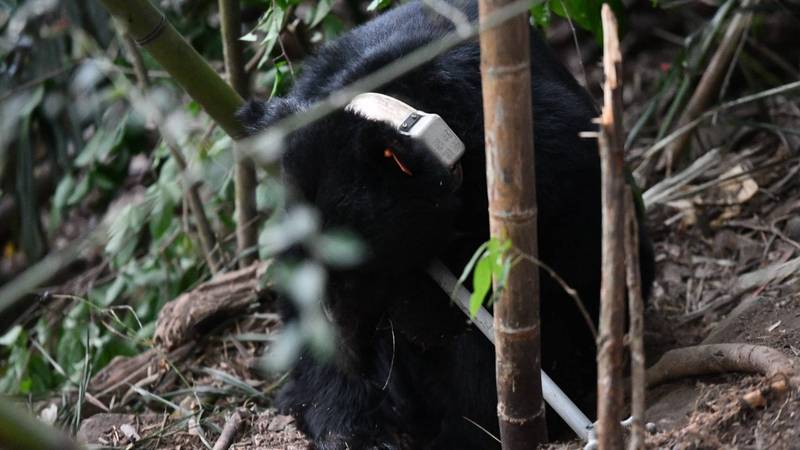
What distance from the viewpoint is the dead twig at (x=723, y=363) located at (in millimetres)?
2279

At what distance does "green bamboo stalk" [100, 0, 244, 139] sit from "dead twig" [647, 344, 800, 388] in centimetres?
151

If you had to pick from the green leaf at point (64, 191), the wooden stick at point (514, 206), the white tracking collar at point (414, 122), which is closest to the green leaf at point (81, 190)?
the green leaf at point (64, 191)

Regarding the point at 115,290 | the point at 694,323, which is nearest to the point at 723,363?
the point at 694,323

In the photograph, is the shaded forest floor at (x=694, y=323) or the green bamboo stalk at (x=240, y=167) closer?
the shaded forest floor at (x=694, y=323)

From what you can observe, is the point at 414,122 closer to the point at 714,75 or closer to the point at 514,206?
the point at 514,206

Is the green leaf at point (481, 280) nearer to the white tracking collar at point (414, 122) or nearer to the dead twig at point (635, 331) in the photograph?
the dead twig at point (635, 331)

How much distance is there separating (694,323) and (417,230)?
1.39 metres

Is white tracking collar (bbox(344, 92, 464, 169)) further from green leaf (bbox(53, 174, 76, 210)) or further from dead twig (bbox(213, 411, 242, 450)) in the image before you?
green leaf (bbox(53, 174, 76, 210))

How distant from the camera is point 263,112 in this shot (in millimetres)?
2832

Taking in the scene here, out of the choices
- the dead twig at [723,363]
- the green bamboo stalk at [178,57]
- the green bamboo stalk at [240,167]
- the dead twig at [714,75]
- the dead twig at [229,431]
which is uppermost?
the green bamboo stalk at [178,57]

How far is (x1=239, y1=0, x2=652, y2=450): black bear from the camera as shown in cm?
251

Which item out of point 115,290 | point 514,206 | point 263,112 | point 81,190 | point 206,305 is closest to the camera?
point 514,206

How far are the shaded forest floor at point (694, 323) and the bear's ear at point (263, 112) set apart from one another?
0.99m

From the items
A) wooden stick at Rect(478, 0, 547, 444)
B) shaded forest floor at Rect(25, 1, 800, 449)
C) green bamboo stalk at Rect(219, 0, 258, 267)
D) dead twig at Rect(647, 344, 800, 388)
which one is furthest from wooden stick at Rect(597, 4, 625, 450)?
green bamboo stalk at Rect(219, 0, 258, 267)
